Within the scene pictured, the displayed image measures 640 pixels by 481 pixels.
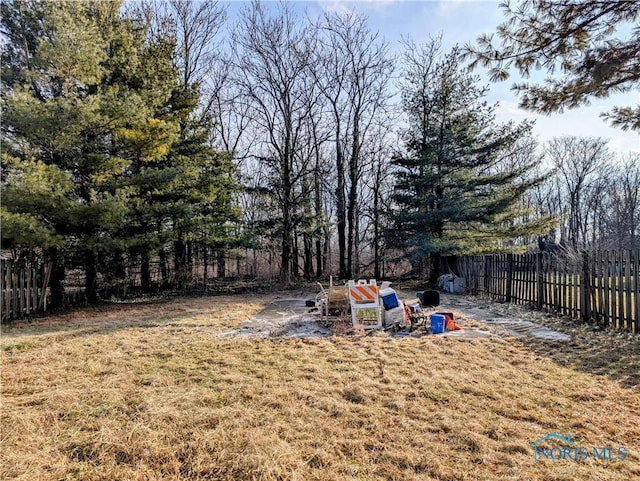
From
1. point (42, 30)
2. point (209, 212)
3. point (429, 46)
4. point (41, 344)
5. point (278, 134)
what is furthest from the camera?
point (278, 134)

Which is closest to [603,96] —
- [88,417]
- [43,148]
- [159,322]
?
[88,417]

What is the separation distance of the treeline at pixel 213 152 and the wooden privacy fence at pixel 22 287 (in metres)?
0.48

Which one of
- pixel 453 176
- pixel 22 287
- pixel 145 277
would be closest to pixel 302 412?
pixel 22 287

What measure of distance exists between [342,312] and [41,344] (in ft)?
16.9

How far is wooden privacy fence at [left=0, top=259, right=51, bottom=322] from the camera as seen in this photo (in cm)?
726

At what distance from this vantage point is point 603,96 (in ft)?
15.6

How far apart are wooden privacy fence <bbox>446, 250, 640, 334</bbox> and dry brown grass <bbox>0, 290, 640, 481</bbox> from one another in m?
2.54

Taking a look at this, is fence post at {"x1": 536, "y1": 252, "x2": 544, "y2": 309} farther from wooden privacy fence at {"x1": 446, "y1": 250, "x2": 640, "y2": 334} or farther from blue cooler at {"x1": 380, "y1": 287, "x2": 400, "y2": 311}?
blue cooler at {"x1": 380, "y1": 287, "x2": 400, "y2": 311}

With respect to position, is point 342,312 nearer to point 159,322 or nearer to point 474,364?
point 474,364

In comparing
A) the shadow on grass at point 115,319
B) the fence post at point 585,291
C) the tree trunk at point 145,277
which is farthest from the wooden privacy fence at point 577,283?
the tree trunk at point 145,277

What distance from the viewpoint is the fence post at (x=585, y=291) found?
661 centimetres

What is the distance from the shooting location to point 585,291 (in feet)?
21.9

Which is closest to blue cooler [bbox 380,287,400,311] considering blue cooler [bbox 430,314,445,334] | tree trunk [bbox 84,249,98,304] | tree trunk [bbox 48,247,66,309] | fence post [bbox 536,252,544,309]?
blue cooler [bbox 430,314,445,334]

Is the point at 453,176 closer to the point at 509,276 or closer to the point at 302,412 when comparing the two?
the point at 509,276
